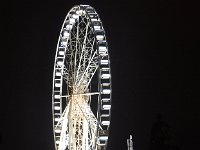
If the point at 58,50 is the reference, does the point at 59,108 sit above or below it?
below

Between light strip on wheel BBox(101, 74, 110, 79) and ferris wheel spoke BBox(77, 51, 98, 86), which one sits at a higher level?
ferris wheel spoke BBox(77, 51, 98, 86)

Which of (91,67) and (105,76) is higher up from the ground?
(91,67)

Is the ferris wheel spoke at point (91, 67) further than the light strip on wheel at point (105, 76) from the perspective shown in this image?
Yes

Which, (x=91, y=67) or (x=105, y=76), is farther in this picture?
(x=91, y=67)

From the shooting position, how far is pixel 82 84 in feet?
90.5

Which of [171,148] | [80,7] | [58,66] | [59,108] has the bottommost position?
[171,148]

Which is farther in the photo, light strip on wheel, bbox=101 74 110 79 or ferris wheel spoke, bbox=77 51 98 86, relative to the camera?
ferris wheel spoke, bbox=77 51 98 86

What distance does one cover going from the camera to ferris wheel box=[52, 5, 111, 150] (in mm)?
26531

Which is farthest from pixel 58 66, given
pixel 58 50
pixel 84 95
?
pixel 84 95

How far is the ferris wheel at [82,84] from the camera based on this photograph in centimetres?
2653

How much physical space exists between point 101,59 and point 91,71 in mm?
1810

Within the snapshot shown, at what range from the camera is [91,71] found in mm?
28250

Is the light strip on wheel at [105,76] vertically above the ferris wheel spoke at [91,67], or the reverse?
the ferris wheel spoke at [91,67]

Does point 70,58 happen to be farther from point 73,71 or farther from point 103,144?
point 103,144
